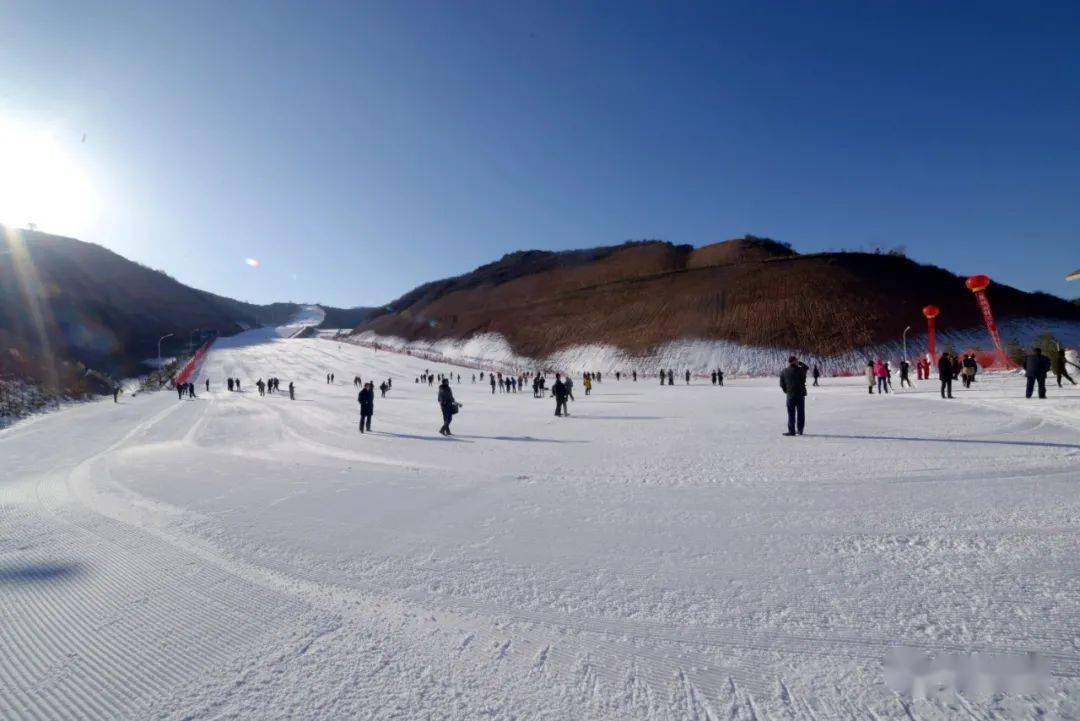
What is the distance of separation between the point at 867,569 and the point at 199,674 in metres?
4.34

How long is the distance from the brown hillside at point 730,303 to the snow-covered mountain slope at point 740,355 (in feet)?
5.12

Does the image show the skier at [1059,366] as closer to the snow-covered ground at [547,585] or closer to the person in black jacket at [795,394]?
the snow-covered ground at [547,585]

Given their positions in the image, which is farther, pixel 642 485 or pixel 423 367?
pixel 423 367

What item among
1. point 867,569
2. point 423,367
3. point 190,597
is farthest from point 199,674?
point 423,367

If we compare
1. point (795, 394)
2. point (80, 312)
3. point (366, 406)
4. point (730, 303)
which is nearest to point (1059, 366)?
point (795, 394)

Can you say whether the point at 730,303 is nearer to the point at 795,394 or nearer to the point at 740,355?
the point at 740,355

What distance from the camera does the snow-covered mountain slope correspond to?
169ft

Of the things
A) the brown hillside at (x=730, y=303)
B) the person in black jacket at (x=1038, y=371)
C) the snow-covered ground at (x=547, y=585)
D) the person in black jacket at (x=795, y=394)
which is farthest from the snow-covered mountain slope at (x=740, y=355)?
the snow-covered ground at (x=547, y=585)

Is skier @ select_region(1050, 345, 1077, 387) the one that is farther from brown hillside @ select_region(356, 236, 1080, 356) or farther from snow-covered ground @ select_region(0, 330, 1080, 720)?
brown hillside @ select_region(356, 236, 1080, 356)

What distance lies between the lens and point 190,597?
3420 millimetres

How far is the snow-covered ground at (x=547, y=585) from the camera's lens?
2285 mm

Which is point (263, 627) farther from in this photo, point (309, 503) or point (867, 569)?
point (867, 569)

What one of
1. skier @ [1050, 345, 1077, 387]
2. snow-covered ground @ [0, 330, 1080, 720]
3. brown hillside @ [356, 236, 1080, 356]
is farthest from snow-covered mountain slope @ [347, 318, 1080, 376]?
snow-covered ground @ [0, 330, 1080, 720]

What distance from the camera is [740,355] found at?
5559cm
